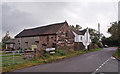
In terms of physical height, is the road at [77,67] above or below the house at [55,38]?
below

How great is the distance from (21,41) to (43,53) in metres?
17.2

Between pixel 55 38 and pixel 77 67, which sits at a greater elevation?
pixel 55 38

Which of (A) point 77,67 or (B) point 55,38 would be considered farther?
(B) point 55,38

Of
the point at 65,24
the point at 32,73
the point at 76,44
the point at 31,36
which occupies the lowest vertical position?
the point at 32,73

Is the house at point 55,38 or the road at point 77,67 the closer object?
the road at point 77,67

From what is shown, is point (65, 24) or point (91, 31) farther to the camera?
point (91, 31)

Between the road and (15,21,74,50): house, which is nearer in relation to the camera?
the road

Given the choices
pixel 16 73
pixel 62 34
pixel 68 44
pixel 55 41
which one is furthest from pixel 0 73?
pixel 68 44

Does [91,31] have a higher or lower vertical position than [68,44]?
higher

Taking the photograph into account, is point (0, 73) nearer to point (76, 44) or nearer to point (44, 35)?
point (44, 35)

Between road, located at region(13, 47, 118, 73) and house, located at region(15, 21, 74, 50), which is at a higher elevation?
house, located at region(15, 21, 74, 50)

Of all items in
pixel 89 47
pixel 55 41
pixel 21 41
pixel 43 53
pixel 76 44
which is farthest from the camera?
pixel 89 47

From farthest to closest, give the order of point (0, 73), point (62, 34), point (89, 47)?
point (89, 47), point (62, 34), point (0, 73)

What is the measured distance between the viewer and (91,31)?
47.4m
